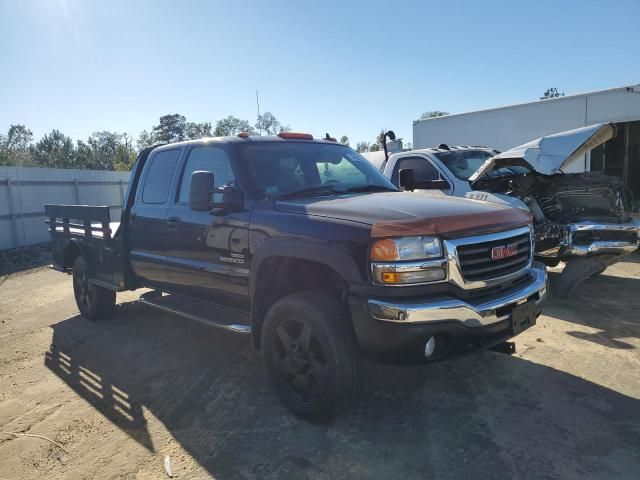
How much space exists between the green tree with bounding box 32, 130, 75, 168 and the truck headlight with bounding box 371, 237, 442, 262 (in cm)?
7672

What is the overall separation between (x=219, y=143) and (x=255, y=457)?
2.50 meters

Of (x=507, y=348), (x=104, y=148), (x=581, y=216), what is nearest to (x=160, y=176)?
(x=507, y=348)

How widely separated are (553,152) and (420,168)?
2280 millimetres

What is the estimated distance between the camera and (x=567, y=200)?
6.50 m

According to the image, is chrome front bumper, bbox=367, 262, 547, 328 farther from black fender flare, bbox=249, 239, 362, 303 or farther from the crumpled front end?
the crumpled front end

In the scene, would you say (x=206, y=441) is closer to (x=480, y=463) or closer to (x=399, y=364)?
(x=399, y=364)

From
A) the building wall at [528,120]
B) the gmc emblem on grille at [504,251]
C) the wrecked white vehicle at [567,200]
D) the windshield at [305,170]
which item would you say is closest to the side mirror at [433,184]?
the wrecked white vehicle at [567,200]

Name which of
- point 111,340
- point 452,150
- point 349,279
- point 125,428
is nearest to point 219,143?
point 349,279

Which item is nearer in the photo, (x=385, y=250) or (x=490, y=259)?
(x=385, y=250)

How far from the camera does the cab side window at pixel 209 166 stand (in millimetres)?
4076

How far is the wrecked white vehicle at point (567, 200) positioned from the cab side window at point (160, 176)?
268cm

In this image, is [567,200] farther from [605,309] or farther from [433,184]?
[433,184]

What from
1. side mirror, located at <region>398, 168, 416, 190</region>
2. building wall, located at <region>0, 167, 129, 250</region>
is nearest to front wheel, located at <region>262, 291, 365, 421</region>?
side mirror, located at <region>398, 168, 416, 190</region>

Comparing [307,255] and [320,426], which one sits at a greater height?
[307,255]
